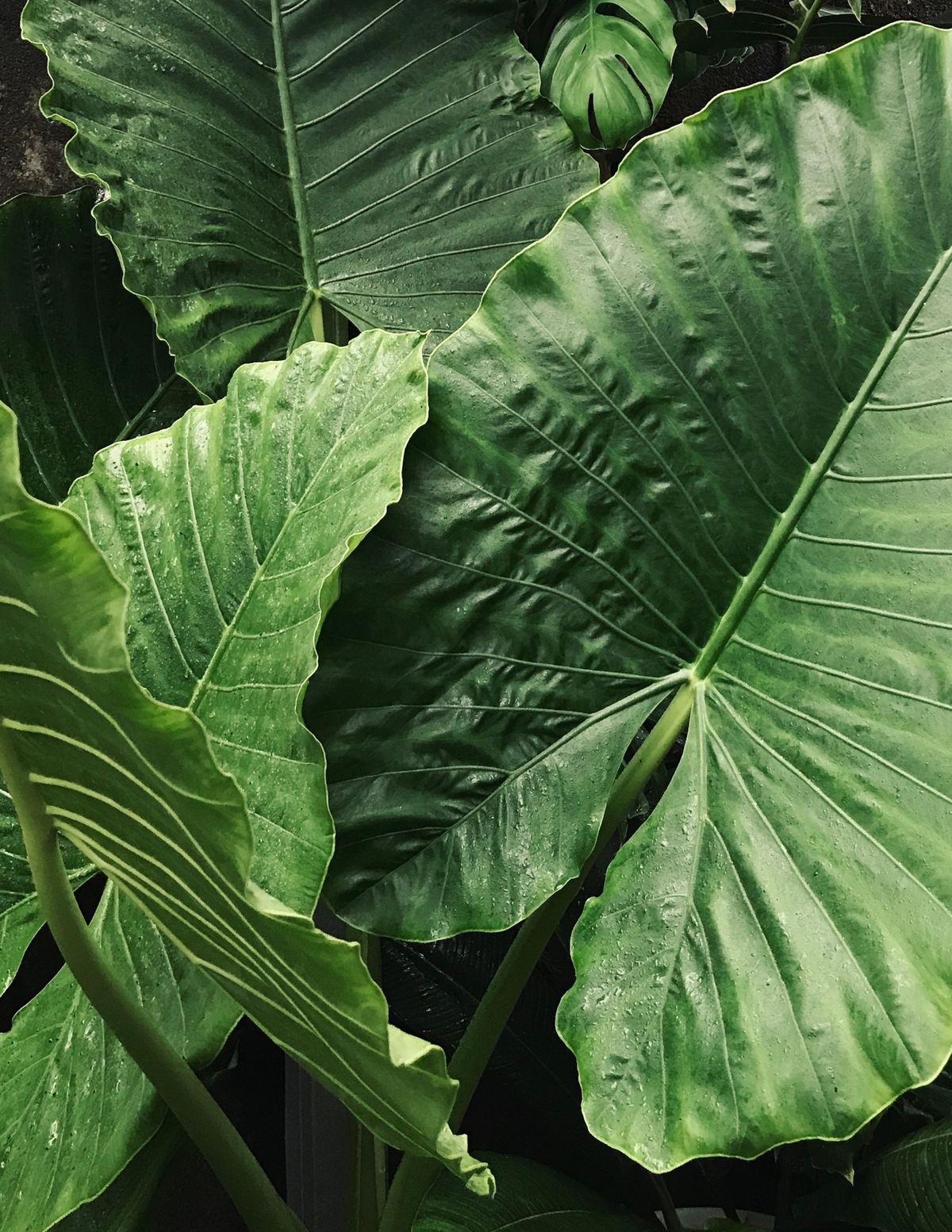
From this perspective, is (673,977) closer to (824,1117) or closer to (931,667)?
(824,1117)

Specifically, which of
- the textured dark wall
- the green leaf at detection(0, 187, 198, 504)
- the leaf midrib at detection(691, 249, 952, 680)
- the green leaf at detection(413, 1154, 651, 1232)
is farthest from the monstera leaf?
the textured dark wall

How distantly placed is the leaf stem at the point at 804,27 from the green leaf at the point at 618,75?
0.82 feet

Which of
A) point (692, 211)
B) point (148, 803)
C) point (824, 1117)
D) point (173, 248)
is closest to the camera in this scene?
point (148, 803)

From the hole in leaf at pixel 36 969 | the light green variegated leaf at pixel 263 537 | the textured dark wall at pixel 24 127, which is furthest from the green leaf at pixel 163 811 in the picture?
the textured dark wall at pixel 24 127

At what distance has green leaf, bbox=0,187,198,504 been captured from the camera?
0.98m

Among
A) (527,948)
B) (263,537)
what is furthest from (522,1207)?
(263,537)

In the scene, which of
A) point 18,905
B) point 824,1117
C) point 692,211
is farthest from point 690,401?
point 18,905

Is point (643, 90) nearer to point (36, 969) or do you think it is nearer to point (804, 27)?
point (804, 27)

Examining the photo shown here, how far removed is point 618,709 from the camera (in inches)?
29.6

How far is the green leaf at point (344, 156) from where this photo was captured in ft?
3.19

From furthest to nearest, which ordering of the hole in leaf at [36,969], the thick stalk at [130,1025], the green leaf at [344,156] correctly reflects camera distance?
1. the hole in leaf at [36,969]
2. the green leaf at [344,156]
3. the thick stalk at [130,1025]

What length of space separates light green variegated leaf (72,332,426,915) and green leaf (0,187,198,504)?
0.30 m

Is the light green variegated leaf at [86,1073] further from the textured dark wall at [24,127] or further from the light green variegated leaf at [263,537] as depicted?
the textured dark wall at [24,127]

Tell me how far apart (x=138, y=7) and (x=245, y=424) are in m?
0.54
